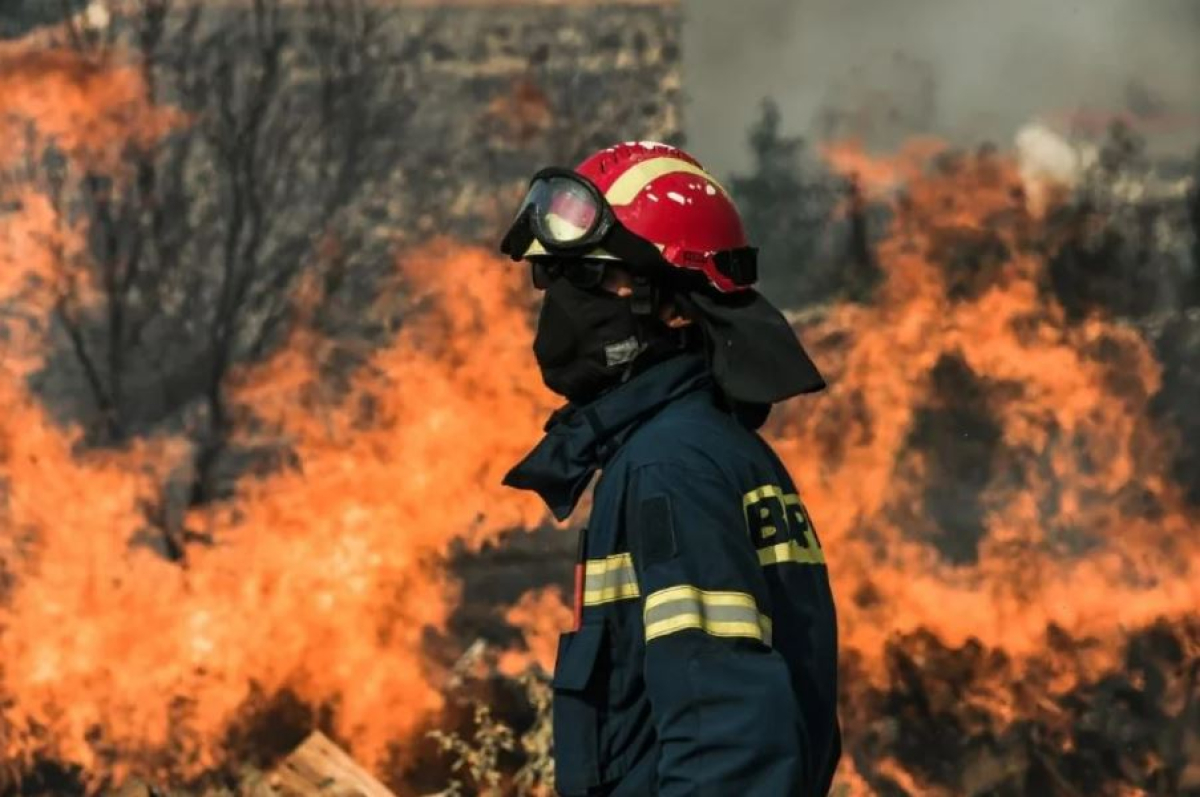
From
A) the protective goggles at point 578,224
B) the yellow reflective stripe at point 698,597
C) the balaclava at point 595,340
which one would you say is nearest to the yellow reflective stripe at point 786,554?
the yellow reflective stripe at point 698,597

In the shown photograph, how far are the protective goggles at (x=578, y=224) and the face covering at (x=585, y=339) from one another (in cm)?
8

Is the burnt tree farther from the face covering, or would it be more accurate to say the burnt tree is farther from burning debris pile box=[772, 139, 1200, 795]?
the face covering

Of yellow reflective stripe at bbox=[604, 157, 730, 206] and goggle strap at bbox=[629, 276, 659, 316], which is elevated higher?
yellow reflective stripe at bbox=[604, 157, 730, 206]

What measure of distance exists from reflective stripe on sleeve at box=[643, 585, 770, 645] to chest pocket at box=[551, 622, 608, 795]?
148 mm

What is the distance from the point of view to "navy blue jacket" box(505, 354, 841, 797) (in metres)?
2.08

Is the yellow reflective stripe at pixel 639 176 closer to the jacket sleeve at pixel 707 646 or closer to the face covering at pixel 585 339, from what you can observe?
the face covering at pixel 585 339

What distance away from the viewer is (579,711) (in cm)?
229

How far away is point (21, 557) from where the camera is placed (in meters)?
7.31

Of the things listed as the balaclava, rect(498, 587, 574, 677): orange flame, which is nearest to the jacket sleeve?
the balaclava

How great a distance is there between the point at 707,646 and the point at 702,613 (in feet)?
0.16

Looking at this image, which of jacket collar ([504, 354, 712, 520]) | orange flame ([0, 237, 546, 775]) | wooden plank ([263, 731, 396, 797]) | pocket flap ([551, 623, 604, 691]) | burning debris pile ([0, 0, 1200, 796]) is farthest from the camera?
burning debris pile ([0, 0, 1200, 796])

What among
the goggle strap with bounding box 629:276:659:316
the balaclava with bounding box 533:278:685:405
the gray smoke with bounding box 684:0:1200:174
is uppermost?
the gray smoke with bounding box 684:0:1200:174

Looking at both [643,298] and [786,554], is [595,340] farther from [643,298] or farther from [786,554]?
[786,554]

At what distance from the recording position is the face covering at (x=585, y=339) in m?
2.53
